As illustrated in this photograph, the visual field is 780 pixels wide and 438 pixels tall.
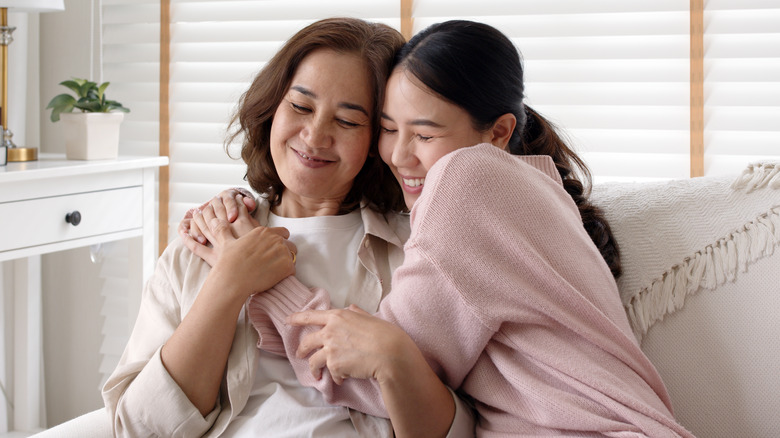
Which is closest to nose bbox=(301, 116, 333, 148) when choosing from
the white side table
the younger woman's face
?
the younger woman's face

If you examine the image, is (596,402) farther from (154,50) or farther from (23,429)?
(23,429)

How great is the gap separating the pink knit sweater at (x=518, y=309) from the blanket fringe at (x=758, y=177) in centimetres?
38

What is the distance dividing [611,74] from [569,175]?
851 mm

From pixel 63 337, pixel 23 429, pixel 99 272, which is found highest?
pixel 99 272

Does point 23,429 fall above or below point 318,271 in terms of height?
below

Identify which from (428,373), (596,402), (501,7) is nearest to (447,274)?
(428,373)

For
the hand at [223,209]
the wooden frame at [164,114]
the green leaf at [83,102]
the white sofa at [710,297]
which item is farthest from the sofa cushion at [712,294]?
the wooden frame at [164,114]

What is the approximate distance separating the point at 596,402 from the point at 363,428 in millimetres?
A: 396

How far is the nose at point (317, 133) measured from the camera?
1395 millimetres

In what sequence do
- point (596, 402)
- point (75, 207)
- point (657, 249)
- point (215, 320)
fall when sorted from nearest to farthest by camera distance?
1. point (596, 402)
2. point (215, 320)
3. point (657, 249)
4. point (75, 207)

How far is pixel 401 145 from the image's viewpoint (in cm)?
134

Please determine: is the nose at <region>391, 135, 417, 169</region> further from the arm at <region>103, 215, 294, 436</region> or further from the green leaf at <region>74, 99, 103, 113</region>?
the green leaf at <region>74, 99, 103, 113</region>

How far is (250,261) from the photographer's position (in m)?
1.30

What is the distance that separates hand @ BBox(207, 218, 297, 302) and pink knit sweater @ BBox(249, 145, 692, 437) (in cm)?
22
